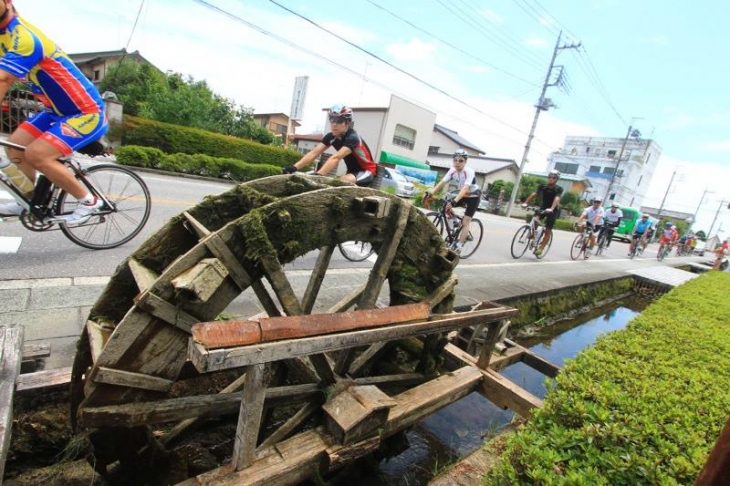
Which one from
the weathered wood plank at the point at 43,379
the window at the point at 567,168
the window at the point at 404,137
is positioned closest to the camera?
the weathered wood plank at the point at 43,379

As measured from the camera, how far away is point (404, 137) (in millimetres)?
30359

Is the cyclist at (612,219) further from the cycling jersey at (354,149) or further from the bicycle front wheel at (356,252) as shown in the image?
the cycling jersey at (354,149)

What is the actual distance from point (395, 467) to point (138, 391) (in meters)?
1.95

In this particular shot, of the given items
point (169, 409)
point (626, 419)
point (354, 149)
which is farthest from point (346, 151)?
point (626, 419)

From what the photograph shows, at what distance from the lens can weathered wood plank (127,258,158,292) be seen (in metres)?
1.75

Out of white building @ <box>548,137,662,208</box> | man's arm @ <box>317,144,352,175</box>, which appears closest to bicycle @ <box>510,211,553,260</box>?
man's arm @ <box>317,144,352,175</box>

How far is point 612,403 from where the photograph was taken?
81.9 inches

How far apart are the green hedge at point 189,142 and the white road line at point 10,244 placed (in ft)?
41.5

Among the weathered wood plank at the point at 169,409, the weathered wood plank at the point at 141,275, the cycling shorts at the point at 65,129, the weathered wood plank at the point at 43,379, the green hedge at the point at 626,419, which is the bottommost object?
the weathered wood plank at the point at 43,379

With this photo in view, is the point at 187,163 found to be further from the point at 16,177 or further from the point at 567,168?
the point at 567,168

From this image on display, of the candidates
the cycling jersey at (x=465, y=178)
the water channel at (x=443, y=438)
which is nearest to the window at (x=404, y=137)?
the cycling jersey at (x=465, y=178)

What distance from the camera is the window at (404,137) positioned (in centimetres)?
2972

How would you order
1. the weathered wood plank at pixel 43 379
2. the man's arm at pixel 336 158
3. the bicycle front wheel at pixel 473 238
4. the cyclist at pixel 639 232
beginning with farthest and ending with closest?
the cyclist at pixel 639 232
the bicycle front wheel at pixel 473 238
the man's arm at pixel 336 158
the weathered wood plank at pixel 43 379

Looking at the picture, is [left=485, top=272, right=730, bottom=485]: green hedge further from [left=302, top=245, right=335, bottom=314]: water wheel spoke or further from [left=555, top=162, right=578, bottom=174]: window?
[left=555, top=162, right=578, bottom=174]: window
